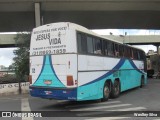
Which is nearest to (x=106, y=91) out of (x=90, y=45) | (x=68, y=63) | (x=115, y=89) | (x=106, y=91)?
(x=106, y=91)

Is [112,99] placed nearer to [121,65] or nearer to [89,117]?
[121,65]

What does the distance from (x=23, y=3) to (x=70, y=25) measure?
1828 centimetres

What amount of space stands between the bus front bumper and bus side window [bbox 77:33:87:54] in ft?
5.65

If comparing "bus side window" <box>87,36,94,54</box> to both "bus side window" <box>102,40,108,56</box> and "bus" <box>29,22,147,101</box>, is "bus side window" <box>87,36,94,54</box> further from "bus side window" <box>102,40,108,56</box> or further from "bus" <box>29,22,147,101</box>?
"bus side window" <box>102,40,108,56</box>

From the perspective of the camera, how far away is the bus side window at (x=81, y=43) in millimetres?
14379

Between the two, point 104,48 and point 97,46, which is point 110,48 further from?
point 97,46

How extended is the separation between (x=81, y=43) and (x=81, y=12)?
20.8 m

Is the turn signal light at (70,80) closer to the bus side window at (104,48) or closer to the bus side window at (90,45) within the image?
the bus side window at (90,45)

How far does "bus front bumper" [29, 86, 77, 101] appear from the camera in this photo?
45.3 ft

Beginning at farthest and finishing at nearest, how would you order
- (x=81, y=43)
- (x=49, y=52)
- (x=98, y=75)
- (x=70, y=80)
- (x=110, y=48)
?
(x=110, y=48) < (x=98, y=75) < (x=49, y=52) < (x=81, y=43) < (x=70, y=80)

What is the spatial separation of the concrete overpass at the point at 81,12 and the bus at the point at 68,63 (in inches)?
616

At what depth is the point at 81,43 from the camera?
575 inches

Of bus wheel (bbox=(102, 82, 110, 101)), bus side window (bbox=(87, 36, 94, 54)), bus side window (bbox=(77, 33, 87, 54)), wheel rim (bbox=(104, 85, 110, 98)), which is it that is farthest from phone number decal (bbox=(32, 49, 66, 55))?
wheel rim (bbox=(104, 85, 110, 98))

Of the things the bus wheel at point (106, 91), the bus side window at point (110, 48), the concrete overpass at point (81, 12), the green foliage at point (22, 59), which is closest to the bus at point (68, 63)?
the bus wheel at point (106, 91)
